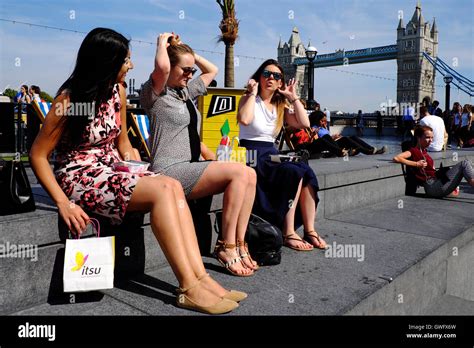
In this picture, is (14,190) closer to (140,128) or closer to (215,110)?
(140,128)

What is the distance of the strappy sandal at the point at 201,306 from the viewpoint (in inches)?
91.8

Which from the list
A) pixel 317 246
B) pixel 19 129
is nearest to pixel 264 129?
pixel 317 246

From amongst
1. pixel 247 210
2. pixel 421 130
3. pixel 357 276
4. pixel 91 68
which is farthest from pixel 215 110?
pixel 91 68

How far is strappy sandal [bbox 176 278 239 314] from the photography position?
233cm

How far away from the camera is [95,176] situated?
A: 249cm

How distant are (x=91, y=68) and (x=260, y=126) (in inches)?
67.8

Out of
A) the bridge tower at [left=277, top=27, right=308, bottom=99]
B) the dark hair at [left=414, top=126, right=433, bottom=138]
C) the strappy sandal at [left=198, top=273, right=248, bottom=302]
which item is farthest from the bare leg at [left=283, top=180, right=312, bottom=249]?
the bridge tower at [left=277, top=27, right=308, bottom=99]

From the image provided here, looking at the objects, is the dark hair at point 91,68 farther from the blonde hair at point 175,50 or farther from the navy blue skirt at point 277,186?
the navy blue skirt at point 277,186

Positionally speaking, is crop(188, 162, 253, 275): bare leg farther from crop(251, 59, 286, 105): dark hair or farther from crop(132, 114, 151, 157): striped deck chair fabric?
crop(132, 114, 151, 157): striped deck chair fabric

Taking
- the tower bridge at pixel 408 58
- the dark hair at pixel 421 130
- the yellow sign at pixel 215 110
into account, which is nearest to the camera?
the dark hair at pixel 421 130

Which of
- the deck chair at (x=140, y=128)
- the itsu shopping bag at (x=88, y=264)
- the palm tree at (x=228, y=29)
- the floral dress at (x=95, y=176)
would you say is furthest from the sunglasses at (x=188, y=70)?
the palm tree at (x=228, y=29)

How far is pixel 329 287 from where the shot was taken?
2.80 meters

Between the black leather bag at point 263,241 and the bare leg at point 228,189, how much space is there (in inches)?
7.0
